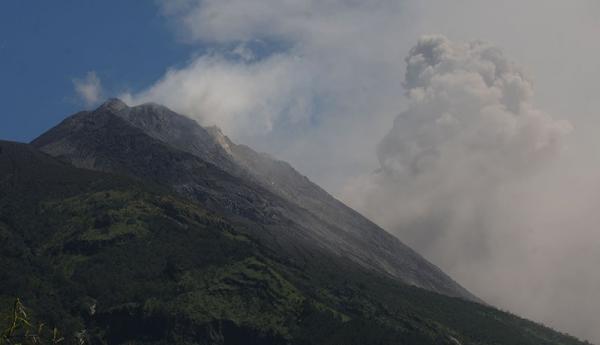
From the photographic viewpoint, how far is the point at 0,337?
63.6 ft

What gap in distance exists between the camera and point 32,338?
62.5 ft

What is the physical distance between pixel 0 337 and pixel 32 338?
0.99 meters

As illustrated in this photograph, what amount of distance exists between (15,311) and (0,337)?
1.64m

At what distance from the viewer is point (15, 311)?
18.2 m

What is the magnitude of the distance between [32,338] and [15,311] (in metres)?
1.16
